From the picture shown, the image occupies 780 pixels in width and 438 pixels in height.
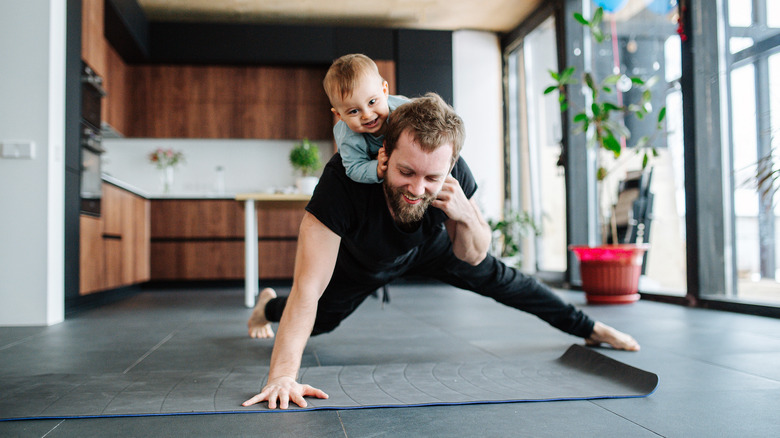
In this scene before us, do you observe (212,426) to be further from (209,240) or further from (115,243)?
(209,240)

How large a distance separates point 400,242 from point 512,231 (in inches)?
192

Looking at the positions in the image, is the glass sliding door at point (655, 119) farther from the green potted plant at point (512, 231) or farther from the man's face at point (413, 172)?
the man's face at point (413, 172)

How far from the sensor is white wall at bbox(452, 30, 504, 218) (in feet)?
24.6

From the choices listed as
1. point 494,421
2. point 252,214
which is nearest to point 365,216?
point 494,421

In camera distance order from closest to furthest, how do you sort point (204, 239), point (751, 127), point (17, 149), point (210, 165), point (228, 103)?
point (17, 149), point (751, 127), point (204, 239), point (228, 103), point (210, 165)

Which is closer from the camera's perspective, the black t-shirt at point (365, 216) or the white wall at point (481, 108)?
the black t-shirt at point (365, 216)

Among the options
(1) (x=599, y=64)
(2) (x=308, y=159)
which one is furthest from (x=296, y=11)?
(1) (x=599, y=64)

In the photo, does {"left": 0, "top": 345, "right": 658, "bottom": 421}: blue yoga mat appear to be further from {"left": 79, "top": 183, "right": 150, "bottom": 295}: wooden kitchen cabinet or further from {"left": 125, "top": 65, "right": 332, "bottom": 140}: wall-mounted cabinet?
{"left": 125, "top": 65, "right": 332, "bottom": 140}: wall-mounted cabinet

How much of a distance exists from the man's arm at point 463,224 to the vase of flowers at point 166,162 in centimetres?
594

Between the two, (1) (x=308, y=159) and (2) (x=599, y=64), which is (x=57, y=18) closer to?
(1) (x=308, y=159)

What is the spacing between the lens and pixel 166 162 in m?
7.35

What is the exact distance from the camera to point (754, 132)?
375cm

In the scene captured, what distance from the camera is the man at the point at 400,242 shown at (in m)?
1.63

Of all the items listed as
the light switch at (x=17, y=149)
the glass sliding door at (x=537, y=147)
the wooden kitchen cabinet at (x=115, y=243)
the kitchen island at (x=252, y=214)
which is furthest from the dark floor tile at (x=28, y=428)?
the glass sliding door at (x=537, y=147)
